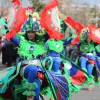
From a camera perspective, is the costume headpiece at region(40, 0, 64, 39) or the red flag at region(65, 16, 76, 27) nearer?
the costume headpiece at region(40, 0, 64, 39)

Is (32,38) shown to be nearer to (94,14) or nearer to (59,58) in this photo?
(59,58)

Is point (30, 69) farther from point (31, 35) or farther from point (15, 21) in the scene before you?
point (15, 21)

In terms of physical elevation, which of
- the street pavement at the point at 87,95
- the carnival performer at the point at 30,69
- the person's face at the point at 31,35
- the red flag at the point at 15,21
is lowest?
the street pavement at the point at 87,95

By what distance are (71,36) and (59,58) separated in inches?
31.6

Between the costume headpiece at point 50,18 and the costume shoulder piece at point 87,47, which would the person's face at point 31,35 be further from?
the costume shoulder piece at point 87,47

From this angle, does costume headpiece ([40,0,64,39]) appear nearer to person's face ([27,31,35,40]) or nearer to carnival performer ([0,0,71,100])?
carnival performer ([0,0,71,100])

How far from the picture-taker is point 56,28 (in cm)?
670

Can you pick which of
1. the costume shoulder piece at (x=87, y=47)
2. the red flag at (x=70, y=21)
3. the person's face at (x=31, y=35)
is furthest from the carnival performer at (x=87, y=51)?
the person's face at (x=31, y=35)

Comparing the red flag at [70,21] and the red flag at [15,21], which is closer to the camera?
the red flag at [15,21]

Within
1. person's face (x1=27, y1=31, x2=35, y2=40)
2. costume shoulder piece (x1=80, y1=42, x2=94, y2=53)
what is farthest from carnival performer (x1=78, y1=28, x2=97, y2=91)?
person's face (x1=27, y1=31, x2=35, y2=40)

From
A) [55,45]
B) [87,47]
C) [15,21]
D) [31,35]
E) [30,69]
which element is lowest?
[30,69]

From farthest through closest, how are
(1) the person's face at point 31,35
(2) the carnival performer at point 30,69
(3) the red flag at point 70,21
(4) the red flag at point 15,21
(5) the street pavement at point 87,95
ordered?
(5) the street pavement at point 87,95
(3) the red flag at point 70,21
(1) the person's face at point 31,35
(4) the red flag at point 15,21
(2) the carnival performer at point 30,69

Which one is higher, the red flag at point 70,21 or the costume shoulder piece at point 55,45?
the red flag at point 70,21

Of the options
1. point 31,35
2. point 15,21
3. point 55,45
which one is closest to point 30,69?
point 31,35
